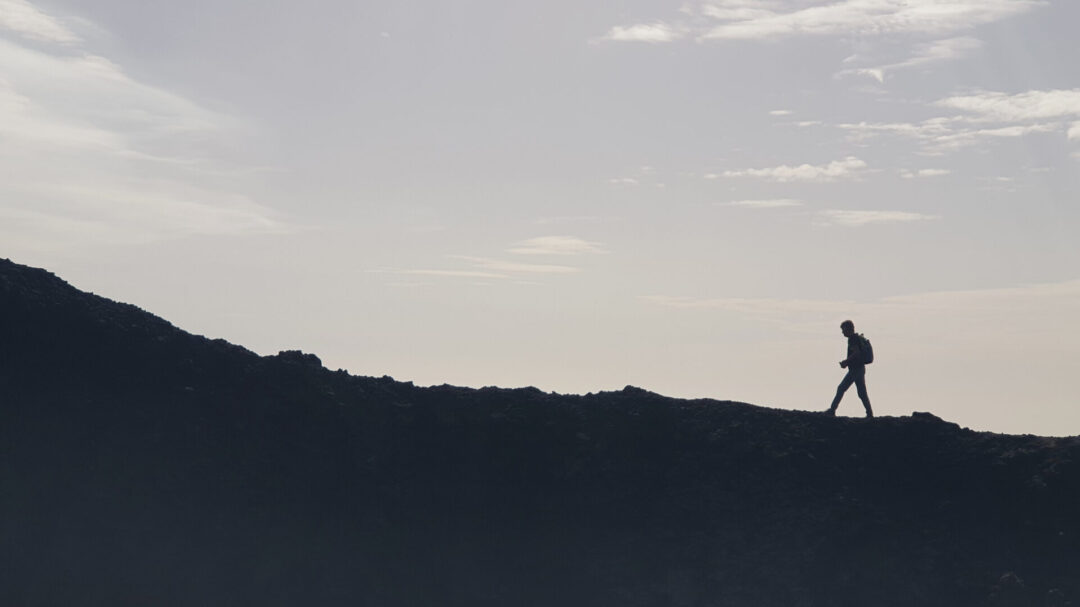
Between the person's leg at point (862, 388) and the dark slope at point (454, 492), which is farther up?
the person's leg at point (862, 388)

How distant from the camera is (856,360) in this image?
2172cm

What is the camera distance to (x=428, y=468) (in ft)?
73.3

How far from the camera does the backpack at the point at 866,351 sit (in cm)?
2178

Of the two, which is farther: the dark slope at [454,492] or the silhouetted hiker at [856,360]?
the silhouetted hiker at [856,360]

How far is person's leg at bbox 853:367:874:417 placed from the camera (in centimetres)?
2202

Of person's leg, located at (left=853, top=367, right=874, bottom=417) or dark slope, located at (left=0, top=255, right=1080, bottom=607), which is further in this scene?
person's leg, located at (left=853, top=367, right=874, bottom=417)

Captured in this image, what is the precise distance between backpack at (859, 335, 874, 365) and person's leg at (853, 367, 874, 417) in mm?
232

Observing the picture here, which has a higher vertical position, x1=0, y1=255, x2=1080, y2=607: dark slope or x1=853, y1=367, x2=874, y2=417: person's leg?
x1=853, y1=367, x2=874, y2=417: person's leg

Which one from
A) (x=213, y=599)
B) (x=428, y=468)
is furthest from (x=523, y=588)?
(x=213, y=599)

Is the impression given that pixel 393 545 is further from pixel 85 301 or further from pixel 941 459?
pixel 941 459

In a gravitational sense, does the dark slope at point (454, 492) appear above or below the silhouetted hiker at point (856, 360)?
below

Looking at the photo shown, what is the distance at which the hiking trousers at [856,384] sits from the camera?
2197cm

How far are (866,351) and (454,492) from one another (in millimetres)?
7859

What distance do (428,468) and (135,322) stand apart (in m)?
6.51
